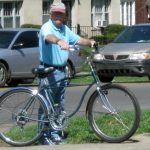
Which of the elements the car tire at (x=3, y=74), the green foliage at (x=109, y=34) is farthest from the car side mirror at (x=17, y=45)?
the green foliage at (x=109, y=34)

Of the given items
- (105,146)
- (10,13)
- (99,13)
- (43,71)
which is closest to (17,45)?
(43,71)

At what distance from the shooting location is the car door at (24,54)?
63.6ft

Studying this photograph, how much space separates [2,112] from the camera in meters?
8.75

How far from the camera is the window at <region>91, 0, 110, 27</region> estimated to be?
1746 inches

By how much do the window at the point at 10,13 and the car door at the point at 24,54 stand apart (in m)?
18.2

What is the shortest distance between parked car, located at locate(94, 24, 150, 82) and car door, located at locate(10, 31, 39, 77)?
1879mm

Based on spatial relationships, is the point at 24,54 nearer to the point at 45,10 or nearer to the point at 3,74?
the point at 3,74

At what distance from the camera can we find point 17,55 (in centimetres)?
1939

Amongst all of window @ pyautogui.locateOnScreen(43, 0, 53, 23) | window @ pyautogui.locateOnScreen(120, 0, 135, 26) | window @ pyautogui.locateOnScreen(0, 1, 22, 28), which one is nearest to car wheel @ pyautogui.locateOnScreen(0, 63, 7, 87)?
window @ pyautogui.locateOnScreen(0, 1, 22, 28)

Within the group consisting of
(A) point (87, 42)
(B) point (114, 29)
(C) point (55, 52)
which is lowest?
(B) point (114, 29)

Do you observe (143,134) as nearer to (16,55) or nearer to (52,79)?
(52,79)

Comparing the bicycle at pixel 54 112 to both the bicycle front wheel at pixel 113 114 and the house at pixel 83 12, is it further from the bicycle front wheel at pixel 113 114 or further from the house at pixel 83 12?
the house at pixel 83 12

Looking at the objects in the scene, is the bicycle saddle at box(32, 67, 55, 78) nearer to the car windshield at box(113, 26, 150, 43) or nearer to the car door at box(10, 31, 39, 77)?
the car door at box(10, 31, 39, 77)

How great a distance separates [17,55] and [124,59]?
2991 millimetres
